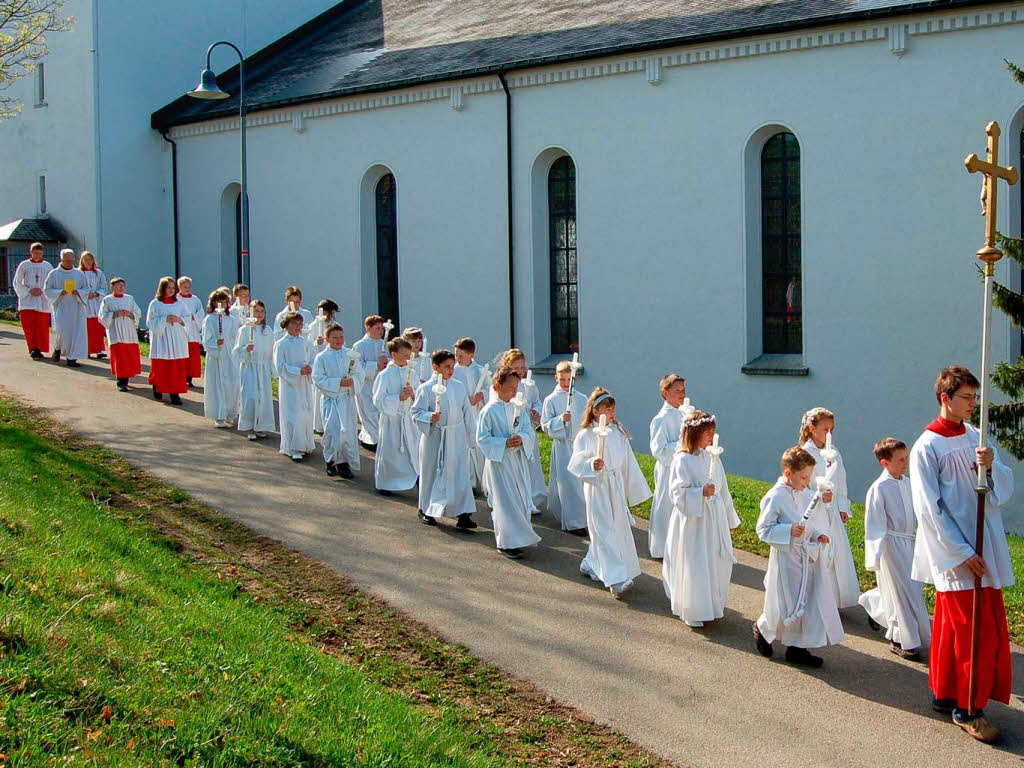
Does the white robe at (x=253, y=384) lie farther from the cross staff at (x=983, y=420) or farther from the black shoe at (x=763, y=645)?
the cross staff at (x=983, y=420)

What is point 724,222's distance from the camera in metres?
18.3

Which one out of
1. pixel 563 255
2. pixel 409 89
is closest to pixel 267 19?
pixel 409 89

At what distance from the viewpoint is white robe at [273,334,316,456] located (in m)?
14.6

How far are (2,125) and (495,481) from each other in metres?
25.1

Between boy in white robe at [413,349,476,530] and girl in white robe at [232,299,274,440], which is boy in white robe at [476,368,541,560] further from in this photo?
girl in white robe at [232,299,274,440]

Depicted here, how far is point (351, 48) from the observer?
2631 centimetres

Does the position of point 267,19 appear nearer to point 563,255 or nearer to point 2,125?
point 2,125

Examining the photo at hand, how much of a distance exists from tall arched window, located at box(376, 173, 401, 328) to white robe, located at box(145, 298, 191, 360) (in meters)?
6.56

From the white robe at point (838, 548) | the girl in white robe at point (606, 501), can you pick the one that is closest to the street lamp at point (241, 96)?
the girl in white robe at point (606, 501)

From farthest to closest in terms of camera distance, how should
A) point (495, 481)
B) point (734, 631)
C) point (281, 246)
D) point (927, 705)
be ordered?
point (281, 246) < point (495, 481) < point (734, 631) < point (927, 705)

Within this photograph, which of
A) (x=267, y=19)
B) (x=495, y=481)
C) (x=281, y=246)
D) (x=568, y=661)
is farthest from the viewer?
(x=267, y=19)

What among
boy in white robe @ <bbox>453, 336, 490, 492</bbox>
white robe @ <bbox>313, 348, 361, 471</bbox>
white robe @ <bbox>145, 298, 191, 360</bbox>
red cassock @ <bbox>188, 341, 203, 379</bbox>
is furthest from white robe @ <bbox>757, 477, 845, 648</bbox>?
red cassock @ <bbox>188, 341, 203, 379</bbox>

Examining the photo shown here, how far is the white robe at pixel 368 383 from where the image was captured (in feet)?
49.0

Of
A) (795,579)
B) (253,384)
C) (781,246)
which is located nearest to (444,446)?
(795,579)
